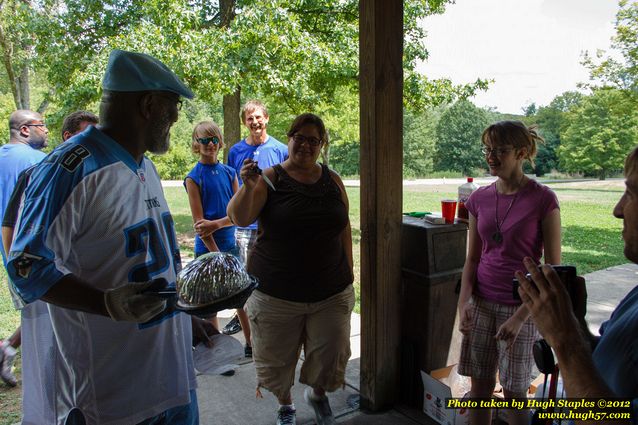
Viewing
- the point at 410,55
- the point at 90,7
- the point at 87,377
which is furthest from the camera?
the point at 410,55

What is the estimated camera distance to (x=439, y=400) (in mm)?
3012

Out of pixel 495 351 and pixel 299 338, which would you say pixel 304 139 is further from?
pixel 495 351

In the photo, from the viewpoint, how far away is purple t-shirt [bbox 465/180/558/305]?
2.45 meters

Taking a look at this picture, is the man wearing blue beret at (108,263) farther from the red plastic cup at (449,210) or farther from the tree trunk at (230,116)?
the tree trunk at (230,116)

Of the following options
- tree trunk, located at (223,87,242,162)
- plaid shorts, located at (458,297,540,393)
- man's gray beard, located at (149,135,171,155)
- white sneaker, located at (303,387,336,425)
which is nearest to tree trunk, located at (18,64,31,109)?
tree trunk, located at (223,87,242,162)

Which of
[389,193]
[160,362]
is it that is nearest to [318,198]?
[389,193]

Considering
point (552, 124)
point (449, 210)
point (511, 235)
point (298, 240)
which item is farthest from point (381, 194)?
point (552, 124)

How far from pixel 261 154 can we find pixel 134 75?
9.30 feet

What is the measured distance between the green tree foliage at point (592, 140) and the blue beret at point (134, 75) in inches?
1418

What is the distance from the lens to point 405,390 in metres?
3.34

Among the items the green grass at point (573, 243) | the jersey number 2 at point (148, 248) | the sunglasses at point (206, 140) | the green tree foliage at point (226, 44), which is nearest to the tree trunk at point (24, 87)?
the green tree foliage at point (226, 44)

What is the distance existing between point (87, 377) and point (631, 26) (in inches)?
514

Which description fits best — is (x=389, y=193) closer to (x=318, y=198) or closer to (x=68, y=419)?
(x=318, y=198)

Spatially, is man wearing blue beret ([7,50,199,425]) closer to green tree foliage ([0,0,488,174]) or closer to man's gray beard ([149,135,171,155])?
man's gray beard ([149,135,171,155])
